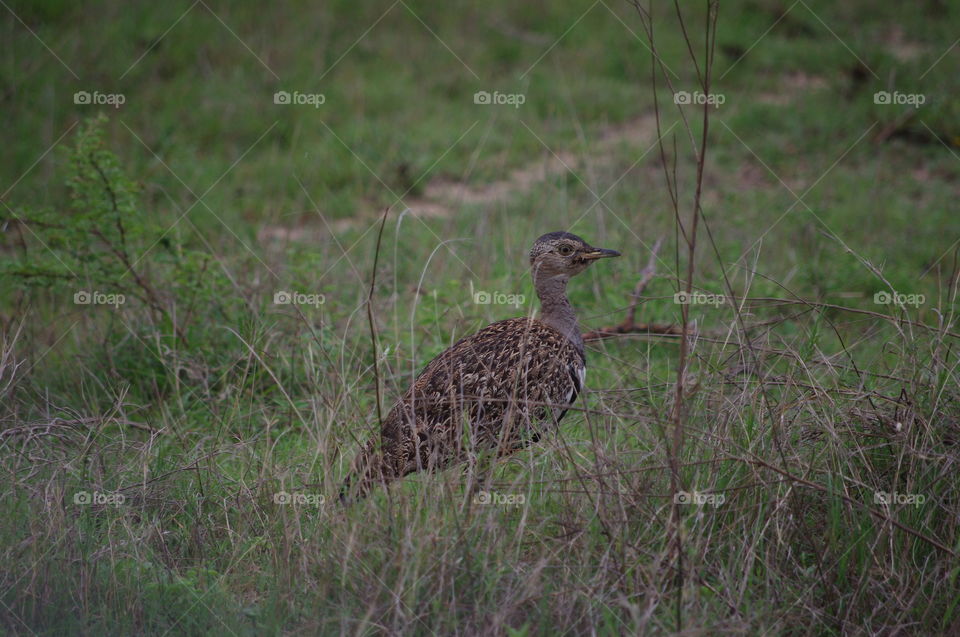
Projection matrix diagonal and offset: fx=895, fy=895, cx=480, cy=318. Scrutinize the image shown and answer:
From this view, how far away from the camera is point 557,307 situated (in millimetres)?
4676

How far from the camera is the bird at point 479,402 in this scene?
3.74 m

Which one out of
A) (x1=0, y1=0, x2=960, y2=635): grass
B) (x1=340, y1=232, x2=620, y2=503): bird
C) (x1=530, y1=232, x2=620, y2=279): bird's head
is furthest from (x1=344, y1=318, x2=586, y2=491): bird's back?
(x1=530, y1=232, x2=620, y2=279): bird's head

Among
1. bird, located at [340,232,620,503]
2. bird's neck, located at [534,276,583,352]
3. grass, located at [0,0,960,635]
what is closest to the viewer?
grass, located at [0,0,960,635]

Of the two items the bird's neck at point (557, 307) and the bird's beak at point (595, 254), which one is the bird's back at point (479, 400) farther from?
the bird's beak at point (595, 254)

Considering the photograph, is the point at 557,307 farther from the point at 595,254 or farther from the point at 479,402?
the point at 479,402

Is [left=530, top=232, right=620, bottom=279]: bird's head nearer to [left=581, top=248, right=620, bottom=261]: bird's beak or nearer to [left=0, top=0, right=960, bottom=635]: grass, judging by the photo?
[left=581, top=248, right=620, bottom=261]: bird's beak

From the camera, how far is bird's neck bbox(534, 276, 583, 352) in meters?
4.61

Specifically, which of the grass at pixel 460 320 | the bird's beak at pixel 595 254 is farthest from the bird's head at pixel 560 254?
the grass at pixel 460 320

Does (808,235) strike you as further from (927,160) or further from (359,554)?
(359,554)

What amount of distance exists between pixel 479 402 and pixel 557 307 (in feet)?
3.32

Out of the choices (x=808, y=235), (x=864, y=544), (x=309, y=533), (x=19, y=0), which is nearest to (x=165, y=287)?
(x=309, y=533)

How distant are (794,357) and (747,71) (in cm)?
738

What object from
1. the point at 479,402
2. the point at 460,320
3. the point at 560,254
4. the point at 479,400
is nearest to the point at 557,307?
the point at 560,254

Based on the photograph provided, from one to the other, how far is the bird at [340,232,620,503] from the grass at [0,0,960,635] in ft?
0.46
